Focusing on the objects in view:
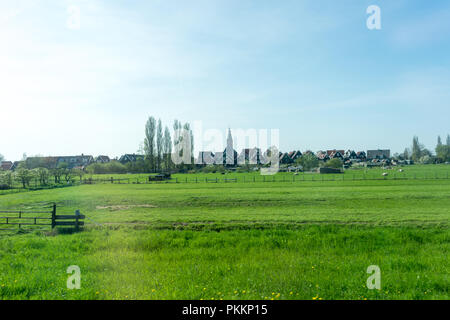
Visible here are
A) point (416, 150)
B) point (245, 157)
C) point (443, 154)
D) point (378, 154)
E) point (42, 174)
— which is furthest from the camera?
point (378, 154)

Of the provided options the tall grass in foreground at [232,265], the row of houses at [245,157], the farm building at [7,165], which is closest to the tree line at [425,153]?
the row of houses at [245,157]

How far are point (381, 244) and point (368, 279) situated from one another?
573cm

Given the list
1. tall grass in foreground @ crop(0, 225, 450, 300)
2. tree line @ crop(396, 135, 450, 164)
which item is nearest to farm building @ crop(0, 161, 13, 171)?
tall grass in foreground @ crop(0, 225, 450, 300)

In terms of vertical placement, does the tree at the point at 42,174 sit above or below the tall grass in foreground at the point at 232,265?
above

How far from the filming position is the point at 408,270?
956 centimetres

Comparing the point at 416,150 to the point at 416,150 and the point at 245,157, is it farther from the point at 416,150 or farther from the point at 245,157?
the point at 245,157

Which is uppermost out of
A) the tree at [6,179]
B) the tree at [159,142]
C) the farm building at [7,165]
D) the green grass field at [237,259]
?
the tree at [159,142]

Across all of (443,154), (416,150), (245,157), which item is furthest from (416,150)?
(245,157)

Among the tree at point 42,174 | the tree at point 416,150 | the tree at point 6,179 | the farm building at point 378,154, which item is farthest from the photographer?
the farm building at point 378,154

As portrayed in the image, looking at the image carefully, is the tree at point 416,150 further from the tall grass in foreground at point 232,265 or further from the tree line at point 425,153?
the tall grass in foreground at point 232,265

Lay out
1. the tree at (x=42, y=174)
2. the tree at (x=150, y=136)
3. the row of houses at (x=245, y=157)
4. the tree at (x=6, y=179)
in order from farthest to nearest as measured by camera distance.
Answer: the row of houses at (x=245, y=157)
the tree at (x=150, y=136)
the tree at (x=42, y=174)
the tree at (x=6, y=179)

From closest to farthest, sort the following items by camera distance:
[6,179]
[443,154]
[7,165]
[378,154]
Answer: [6,179]
[7,165]
[443,154]
[378,154]
